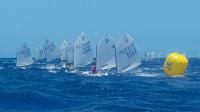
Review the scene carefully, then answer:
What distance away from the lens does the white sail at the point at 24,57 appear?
100 m

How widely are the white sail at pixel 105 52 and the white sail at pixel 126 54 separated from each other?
11.2 ft

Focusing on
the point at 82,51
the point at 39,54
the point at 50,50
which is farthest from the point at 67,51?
the point at 39,54

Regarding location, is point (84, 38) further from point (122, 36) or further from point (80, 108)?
point (80, 108)

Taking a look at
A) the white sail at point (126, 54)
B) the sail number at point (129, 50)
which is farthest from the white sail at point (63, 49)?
the sail number at point (129, 50)

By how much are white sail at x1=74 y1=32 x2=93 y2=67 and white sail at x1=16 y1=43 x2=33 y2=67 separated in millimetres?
23028

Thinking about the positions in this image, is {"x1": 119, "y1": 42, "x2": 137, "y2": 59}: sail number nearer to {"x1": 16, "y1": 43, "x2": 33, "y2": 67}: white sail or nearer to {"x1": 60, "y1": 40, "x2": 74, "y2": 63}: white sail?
{"x1": 60, "y1": 40, "x2": 74, "y2": 63}: white sail

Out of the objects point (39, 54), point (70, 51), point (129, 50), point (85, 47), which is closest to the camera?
point (129, 50)

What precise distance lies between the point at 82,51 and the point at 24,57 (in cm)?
2623

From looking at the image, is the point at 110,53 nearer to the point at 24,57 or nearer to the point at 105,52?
the point at 105,52

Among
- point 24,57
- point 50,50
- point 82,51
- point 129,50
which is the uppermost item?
point 50,50

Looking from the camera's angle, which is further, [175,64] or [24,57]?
[24,57]

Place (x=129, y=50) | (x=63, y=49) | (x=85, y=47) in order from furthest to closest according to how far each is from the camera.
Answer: (x=63, y=49), (x=85, y=47), (x=129, y=50)

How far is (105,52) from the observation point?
227ft

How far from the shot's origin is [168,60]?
54.4m
